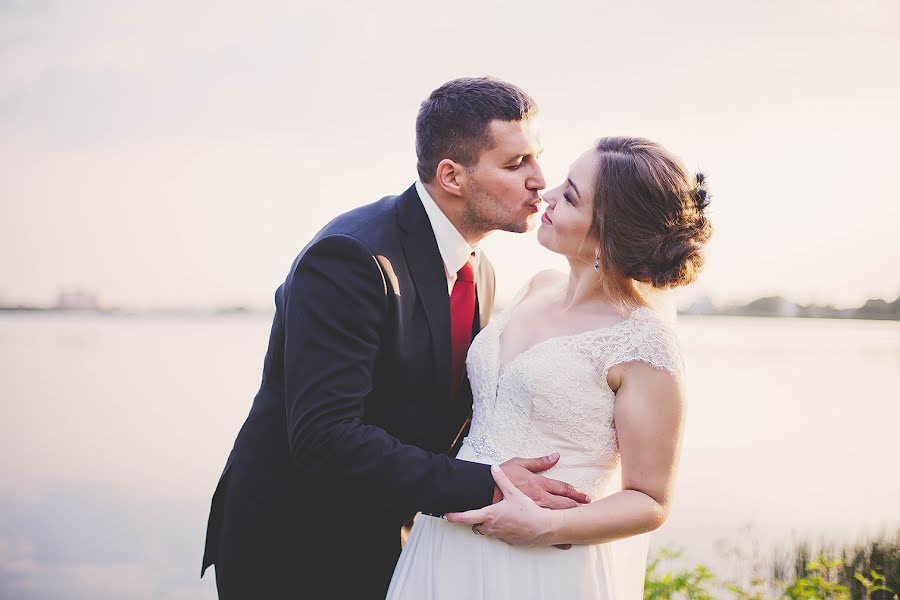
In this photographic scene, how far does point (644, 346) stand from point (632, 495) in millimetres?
376

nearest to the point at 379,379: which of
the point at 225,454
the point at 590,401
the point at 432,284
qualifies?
the point at 432,284

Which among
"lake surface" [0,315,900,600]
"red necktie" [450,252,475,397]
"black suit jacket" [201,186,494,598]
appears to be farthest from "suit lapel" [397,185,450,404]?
"lake surface" [0,315,900,600]

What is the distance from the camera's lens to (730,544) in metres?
4.64

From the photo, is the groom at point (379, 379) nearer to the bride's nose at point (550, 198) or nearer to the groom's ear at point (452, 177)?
the groom's ear at point (452, 177)

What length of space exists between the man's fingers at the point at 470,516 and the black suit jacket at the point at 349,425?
26mm

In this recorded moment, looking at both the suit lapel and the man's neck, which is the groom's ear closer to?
the man's neck

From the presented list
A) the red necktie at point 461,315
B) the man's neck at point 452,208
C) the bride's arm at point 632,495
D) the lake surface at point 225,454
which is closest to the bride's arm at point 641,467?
the bride's arm at point 632,495

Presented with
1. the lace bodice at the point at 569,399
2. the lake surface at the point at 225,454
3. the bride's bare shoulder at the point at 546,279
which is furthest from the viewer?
the lake surface at the point at 225,454

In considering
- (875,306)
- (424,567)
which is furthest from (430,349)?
(875,306)

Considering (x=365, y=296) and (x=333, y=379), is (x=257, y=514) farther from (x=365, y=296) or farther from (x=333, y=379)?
(x=365, y=296)

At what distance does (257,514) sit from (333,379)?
0.58 m

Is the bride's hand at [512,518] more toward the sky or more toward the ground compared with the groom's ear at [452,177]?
more toward the ground

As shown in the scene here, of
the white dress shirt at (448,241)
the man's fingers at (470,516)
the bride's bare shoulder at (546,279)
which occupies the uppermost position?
the white dress shirt at (448,241)

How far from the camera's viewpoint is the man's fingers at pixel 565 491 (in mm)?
1931
